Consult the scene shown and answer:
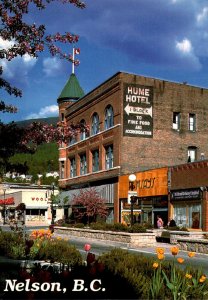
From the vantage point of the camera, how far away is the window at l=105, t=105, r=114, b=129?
46938 millimetres

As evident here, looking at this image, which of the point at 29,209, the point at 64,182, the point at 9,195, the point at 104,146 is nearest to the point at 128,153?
the point at 104,146

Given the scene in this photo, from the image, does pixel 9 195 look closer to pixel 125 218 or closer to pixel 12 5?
pixel 125 218

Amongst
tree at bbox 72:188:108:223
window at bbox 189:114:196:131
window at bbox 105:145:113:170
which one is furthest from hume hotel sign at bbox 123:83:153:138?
tree at bbox 72:188:108:223

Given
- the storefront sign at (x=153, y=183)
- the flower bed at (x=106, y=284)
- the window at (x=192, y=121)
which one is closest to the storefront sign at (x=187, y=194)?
the storefront sign at (x=153, y=183)

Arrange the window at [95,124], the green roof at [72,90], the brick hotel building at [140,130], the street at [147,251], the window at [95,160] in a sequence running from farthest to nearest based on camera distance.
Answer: the green roof at [72,90], the window at [95,160], the window at [95,124], the brick hotel building at [140,130], the street at [147,251]

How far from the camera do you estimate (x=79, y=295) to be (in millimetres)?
7207

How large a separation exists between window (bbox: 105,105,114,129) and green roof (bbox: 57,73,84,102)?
494 inches

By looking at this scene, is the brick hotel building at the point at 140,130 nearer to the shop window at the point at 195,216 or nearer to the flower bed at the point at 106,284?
the shop window at the point at 195,216

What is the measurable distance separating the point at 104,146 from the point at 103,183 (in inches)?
146

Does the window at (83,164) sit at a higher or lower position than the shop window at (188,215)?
higher

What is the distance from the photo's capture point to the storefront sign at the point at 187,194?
1350 inches

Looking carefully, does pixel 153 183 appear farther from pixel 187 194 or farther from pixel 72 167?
pixel 72 167

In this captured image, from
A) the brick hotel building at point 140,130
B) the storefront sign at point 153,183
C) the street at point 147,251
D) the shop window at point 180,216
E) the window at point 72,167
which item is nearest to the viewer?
the street at point 147,251

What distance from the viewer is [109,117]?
156 feet
